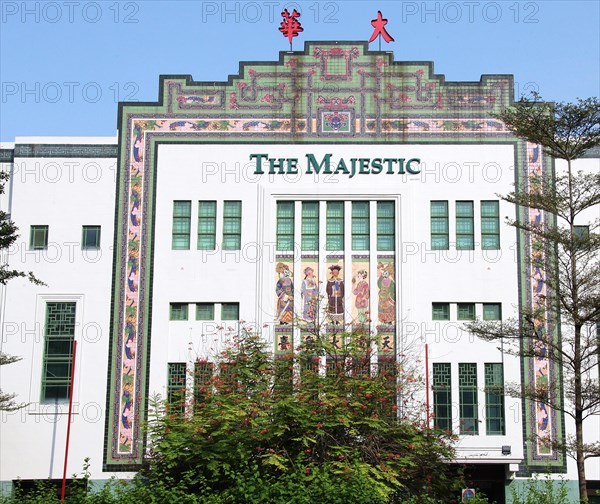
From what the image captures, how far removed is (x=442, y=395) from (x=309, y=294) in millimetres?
5617

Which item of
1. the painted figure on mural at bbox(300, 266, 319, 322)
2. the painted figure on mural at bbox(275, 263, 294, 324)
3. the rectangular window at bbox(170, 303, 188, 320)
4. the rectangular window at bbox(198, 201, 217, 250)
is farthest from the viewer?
the rectangular window at bbox(198, 201, 217, 250)

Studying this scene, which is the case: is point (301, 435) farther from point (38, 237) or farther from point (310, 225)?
point (38, 237)

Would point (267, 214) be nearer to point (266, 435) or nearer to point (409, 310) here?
point (409, 310)

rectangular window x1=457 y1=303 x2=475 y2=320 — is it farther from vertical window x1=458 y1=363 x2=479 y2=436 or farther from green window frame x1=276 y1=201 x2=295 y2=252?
green window frame x1=276 y1=201 x2=295 y2=252

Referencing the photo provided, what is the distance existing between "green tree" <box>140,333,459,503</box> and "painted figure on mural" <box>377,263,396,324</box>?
194 inches

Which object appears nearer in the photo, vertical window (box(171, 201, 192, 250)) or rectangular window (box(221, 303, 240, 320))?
rectangular window (box(221, 303, 240, 320))

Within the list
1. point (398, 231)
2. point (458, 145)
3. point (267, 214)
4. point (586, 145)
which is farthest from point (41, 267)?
point (586, 145)

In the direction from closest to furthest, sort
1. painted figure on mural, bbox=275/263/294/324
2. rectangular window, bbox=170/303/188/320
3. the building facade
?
the building facade < painted figure on mural, bbox=275/263/294/324 < rectangular window, bbox=170/303/188/320

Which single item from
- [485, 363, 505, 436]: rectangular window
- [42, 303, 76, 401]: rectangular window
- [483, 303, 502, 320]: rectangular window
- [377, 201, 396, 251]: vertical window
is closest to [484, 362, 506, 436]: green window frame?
[485, 363, 505, 436]: rectangular window

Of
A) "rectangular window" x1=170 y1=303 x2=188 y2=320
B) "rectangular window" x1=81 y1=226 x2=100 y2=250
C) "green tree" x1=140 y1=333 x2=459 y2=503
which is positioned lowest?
"green tree" x1=140 y1=333 x2=459 y2=503

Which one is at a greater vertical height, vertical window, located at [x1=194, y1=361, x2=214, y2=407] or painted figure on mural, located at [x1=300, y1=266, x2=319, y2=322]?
painted figure on mural, located at [x1=300, y1=266, x2=319, y2=322]

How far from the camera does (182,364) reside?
32.2m

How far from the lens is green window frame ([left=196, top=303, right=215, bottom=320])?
3259cm

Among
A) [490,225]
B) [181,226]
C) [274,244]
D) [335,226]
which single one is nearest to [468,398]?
[490,225]
